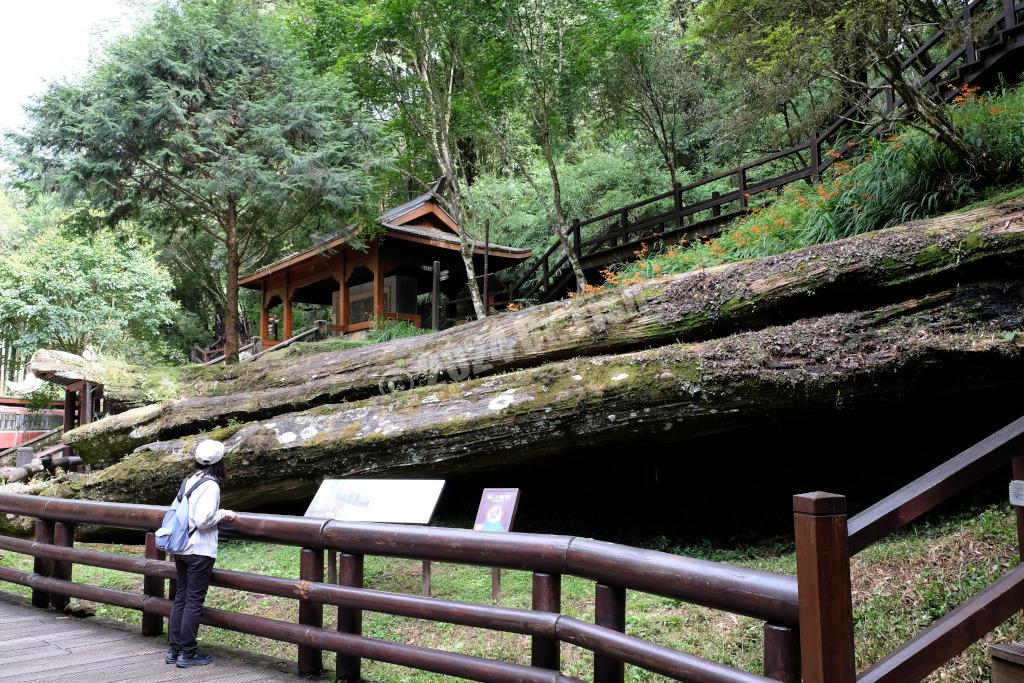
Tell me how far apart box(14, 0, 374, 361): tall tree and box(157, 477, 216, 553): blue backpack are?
1100 centimetres

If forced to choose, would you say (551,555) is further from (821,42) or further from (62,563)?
(821,42)

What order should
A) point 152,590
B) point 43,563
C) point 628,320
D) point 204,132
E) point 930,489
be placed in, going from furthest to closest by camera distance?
point 204,132
point 628,320
point 43,563
point 152,590
point 930,489

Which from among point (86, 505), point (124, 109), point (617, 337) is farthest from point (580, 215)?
point (86, 505)

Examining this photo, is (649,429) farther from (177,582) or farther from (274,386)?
(274,386)

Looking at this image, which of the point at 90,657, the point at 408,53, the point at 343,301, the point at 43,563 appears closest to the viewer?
the point at 90,657

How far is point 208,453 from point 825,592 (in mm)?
3592

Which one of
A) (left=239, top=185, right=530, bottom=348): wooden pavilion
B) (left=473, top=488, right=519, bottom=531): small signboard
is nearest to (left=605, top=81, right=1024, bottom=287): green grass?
(left=473, top=488, right=519, bottom=531): small signboard

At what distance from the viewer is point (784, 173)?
17000 mm

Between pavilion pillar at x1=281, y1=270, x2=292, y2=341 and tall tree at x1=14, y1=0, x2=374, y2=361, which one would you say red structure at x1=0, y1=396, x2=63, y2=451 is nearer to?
pavilion pillar at x1=281, y1=270, x2=292, y2=341

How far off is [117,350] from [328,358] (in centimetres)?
2528

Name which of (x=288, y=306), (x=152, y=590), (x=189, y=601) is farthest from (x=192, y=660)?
(x=288, y=306)

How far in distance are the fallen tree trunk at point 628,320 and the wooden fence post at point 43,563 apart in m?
3.21

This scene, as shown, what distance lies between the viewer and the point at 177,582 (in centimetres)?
416

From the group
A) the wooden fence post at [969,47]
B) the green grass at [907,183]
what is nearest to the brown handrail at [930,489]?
the green grass at [907,183]
